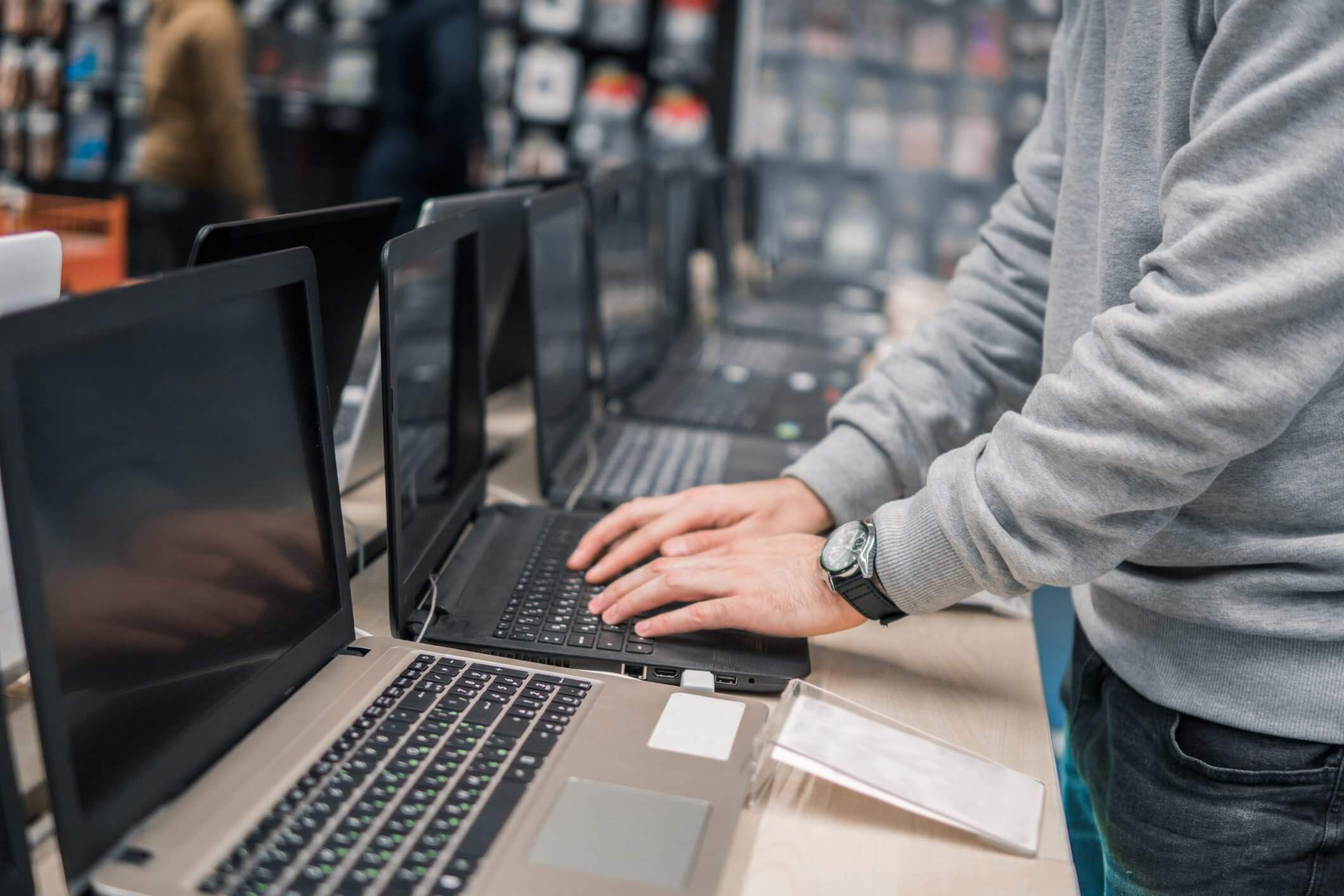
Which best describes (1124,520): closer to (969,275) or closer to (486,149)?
(969,275)

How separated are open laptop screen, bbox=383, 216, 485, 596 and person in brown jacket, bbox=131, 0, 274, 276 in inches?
99.2

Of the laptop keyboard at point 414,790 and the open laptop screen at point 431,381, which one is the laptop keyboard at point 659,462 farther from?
the laptop keyboard at point 414,790

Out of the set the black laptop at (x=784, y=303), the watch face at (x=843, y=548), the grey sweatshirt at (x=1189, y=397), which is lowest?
the black laptop at (x=784, y=303)

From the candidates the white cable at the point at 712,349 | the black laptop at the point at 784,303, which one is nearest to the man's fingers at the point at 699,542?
the white cable at the point at 712,349

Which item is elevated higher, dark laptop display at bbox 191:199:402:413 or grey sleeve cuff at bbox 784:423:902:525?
dark laptop display at bbox 191:199:402:413

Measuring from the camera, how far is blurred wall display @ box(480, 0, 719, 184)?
4859mm

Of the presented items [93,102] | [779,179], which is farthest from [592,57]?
[93,102]

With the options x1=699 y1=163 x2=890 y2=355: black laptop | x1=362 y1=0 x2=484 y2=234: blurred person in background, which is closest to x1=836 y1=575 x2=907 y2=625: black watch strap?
x1=699 y1=163 x2=890 y2=355: black laptop

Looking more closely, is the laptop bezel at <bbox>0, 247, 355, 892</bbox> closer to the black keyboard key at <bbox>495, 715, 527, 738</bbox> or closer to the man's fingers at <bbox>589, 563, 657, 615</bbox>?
the black keyboard key at <bbox>495, 715, 527, 738</bbox>

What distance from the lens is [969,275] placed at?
4.13 ft

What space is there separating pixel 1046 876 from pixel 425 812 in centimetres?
42

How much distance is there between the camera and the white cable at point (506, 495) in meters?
1.41

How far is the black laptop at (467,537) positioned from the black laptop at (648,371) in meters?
0.57

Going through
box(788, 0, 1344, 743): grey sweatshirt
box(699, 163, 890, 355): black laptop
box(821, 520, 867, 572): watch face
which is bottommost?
box(699, 163, 890, 355): black laptop
